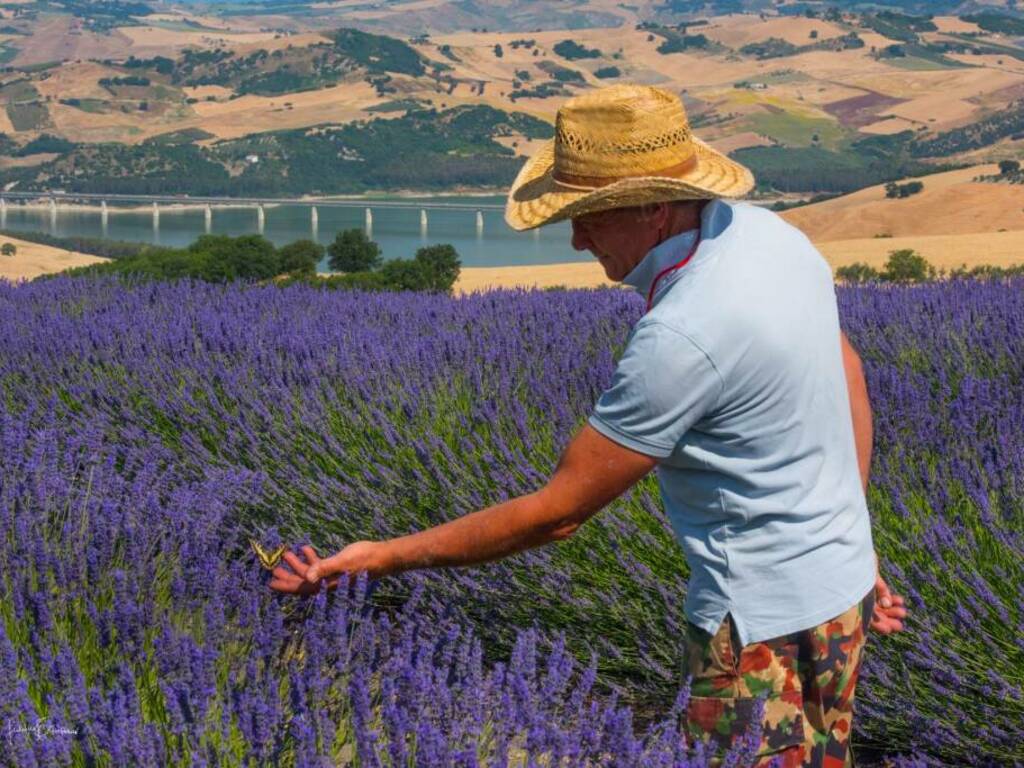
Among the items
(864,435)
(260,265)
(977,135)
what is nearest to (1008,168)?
(260,265)

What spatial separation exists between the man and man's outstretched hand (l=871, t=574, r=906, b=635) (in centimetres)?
22

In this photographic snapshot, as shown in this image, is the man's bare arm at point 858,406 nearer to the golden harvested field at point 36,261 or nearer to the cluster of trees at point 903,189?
the golden harvested field at point 36,261

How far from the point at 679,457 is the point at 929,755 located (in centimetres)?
111

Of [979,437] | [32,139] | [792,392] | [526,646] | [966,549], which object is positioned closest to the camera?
[792,392]

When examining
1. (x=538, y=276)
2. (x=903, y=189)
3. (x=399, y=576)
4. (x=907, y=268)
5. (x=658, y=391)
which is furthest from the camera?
(x=903, y=189)

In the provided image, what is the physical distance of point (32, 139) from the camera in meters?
185

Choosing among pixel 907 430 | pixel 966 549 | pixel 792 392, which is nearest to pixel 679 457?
pixel 792 392

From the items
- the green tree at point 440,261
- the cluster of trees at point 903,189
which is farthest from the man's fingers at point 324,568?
the cluster of trees at point 903,189

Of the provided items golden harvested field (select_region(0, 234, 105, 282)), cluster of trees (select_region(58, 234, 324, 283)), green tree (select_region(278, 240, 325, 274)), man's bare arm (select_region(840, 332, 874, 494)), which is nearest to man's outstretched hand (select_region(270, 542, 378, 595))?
man's bare arm (select_region(840, 332, 874, 494))

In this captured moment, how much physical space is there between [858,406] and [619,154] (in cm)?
62

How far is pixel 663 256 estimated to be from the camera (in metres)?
1.72

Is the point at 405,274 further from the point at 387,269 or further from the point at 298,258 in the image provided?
the point at 298,258

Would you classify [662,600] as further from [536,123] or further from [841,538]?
[536,123]

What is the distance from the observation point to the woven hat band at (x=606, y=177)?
5.71ft
